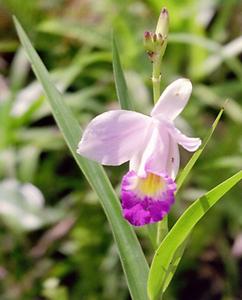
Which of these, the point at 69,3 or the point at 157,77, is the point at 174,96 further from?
the point at 69,3

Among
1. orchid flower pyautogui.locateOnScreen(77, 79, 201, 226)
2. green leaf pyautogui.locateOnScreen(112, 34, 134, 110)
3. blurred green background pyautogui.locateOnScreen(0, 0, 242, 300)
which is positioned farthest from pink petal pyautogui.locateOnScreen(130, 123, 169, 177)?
blurred green background pyautogui.locateOnScreen(0, 0, 242, 300)

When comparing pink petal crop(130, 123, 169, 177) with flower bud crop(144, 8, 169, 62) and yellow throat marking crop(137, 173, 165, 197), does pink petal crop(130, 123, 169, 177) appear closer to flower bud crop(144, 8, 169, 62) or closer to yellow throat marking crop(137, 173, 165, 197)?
yellow throat marking crop(137, 173, 165, 197)

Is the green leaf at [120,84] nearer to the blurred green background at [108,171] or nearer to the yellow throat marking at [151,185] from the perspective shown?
the yellow throat marking at [151,185]

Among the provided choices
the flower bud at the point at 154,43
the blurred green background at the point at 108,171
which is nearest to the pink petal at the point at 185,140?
the flower bud at the point at 154,43

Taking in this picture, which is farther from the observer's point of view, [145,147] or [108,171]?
[108,171]

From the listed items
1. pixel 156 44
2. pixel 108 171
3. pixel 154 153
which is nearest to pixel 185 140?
pixel 154 153

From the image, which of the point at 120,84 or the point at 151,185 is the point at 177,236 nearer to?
the point at 151,185
